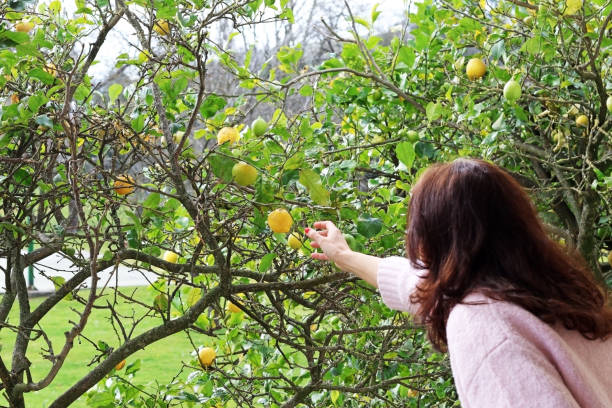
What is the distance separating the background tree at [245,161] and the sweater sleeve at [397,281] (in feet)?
0.26

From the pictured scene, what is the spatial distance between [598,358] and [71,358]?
5.93 metres

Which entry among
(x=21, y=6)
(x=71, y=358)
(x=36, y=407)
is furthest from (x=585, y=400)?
(x=71, y=358)

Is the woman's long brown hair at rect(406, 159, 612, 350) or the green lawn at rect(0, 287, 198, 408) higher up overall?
the green lawn at rect(0, 287, 198, 408)

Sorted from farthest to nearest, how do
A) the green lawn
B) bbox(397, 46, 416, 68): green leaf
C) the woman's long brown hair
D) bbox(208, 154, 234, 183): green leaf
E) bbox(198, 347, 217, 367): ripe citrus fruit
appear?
1. the green lawn
2. bbox(198, 347, 217, 367): ripe citrus fruit
3. bbox(397, 46, 416, 68): green leaf
4. bbox(208, 154, 234, 183): green leaf
5. the woman's long brown hair

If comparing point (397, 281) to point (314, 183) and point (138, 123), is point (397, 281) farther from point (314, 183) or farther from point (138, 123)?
point (138, 123)

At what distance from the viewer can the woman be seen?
3.72 feet

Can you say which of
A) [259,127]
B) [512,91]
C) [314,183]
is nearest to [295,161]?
[314,183]

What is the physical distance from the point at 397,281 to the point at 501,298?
427 millimetres

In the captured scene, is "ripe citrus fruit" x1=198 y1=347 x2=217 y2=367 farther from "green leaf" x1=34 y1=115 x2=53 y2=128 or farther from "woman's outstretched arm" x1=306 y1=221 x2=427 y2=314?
"green leaf" x1=34 y1=115 x2=53 y2=128

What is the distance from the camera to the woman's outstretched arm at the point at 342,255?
5.53ft

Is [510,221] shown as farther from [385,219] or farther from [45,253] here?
[45,253]

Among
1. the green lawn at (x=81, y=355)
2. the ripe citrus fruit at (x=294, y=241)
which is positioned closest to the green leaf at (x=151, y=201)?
the ripe citrus fruit at (x=294, y=241)

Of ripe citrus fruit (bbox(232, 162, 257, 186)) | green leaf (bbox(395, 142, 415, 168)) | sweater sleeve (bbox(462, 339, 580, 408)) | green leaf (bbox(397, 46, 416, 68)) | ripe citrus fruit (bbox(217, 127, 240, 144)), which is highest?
green leaf (bbox(397, 46, 416, 68))

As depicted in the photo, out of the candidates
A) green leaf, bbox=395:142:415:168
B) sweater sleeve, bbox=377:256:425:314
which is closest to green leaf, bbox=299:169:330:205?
sweater sleeve, bbox=377:256:425:314
